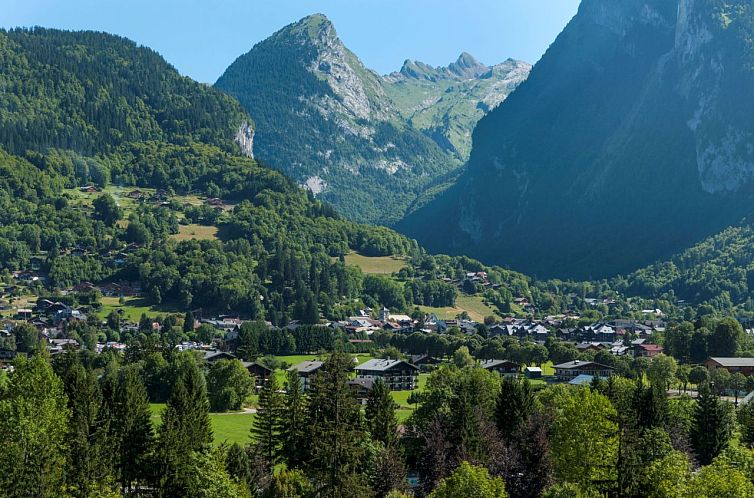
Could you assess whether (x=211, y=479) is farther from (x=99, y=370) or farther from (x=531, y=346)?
(x=531, y=346)

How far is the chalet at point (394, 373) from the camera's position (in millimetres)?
156875

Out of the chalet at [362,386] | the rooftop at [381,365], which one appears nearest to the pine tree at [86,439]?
the chalet at [362,386]

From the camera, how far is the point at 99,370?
147250 millimetres

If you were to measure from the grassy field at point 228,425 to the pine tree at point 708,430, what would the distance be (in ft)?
143

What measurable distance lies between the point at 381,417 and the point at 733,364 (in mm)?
83144

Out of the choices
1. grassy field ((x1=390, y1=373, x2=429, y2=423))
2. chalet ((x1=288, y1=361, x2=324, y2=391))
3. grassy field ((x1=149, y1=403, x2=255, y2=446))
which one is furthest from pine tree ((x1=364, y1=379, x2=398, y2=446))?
chalet ((x1=288, y1=361, x2=324, y2=391))

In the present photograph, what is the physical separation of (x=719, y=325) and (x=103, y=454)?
123989 millimetres

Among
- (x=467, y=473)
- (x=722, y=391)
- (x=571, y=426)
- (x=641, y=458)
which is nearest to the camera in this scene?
(x=467, y=473)

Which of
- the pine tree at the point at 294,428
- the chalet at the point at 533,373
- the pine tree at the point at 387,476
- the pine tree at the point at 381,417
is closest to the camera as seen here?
the pine tree at the point at 387,476

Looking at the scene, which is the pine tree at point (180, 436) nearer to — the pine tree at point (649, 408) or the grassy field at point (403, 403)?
the grassy field at point (403, 403)


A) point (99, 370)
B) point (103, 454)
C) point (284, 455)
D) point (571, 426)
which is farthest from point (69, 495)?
point (99, 370)

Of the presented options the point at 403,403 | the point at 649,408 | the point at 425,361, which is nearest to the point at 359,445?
the point at 649,408

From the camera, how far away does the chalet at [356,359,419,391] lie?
15688 cm

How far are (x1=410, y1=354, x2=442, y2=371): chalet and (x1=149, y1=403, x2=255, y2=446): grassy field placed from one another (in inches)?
2145
